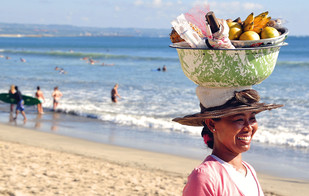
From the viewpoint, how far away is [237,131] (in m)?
2.47

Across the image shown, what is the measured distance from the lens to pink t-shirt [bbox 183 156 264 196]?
2.27 m

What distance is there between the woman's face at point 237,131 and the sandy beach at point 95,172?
499 centimetres

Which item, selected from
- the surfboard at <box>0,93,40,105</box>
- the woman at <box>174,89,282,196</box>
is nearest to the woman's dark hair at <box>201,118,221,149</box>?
the woman at <box>174,89,282,196</box>

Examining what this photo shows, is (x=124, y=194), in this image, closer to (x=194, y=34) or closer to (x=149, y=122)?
(x=194, y=34)

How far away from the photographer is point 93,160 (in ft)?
33.3

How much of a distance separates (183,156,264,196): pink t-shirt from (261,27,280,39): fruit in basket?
78cm

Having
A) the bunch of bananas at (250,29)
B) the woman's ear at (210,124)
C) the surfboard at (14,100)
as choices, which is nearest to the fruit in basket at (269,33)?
the bunch of bananas at (250,29)

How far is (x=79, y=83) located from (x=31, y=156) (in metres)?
21.7

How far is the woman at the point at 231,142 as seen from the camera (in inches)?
92.4

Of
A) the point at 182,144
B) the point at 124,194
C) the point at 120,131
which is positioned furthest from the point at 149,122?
the point at 124,194

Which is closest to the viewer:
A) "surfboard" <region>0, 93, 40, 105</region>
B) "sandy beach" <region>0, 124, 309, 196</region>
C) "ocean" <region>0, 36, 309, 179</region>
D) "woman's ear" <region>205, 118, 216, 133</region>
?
"woman's ear" <region>205, 118, 216, 133</region>

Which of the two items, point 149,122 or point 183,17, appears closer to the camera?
point 183,17

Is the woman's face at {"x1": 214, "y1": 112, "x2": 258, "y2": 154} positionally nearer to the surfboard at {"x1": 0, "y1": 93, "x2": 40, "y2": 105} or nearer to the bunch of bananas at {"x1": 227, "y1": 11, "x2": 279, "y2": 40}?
the bunch of bananas at {"x1": 227, "y1": 11, "x2": 279, "y2": 40}

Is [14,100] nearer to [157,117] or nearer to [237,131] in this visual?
[157,117]
